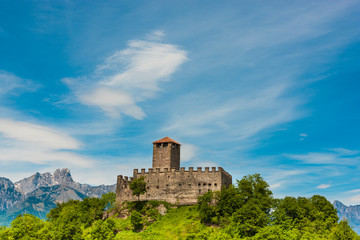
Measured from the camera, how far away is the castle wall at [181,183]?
96500mm

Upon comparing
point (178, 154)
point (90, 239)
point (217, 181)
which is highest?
point (178, 154)

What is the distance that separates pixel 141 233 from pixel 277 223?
102ft

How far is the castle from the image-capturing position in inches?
3807

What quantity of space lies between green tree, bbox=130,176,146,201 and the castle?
1.89m

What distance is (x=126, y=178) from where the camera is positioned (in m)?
106

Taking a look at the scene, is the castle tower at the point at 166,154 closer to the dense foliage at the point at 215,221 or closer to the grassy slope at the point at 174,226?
the dense foliage at the point at 215,221

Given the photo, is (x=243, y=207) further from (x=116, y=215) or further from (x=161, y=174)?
(x=116, y=215)

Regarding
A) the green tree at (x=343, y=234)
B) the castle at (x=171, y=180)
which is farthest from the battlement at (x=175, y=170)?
the green tree at (x=343, y=234)

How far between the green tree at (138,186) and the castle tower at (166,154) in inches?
282

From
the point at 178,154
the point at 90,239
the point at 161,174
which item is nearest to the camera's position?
the point at 90,239

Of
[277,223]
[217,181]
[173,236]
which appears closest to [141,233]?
[173,236]

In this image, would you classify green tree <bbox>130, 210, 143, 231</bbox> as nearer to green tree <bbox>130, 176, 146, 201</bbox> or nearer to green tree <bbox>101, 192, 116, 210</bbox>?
green tree <bbox>130, 176, 146, 201</bbox>

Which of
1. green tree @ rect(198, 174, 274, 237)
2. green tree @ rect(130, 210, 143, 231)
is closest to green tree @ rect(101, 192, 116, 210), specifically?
green tree @ rect(130, 210, 143, 231)

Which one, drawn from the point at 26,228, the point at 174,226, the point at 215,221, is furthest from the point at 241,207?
the point at 26,228
